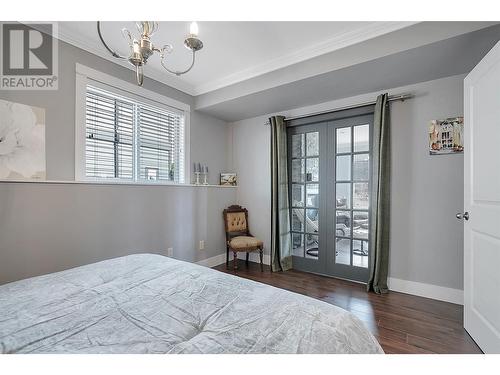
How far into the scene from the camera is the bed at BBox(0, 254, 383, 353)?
0.77m

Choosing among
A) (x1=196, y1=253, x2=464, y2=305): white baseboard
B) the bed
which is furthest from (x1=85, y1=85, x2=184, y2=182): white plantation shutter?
(x1=196, y1=253, x2=464, y2=305): white baseboard

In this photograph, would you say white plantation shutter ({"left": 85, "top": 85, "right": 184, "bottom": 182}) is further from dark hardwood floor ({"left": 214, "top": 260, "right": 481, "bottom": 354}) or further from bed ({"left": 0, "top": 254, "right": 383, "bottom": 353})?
dark hardwood floor ({"left": 214, "top": 260, "right": 481, "bottom": 354})

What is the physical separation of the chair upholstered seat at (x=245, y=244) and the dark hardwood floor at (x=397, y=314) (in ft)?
1.21

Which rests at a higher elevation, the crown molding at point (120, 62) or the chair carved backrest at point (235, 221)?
the crown molding at point (120, 62)

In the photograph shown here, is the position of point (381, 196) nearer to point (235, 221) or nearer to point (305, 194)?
point (305, 194)

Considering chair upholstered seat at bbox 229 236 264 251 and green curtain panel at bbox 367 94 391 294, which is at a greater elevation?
green curtain panel at bbox 367 94 391 294

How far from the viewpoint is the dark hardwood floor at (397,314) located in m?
1.71

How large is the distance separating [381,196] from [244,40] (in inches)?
85.1

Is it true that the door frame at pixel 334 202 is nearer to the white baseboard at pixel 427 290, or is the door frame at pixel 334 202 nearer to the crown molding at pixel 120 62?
the white baseboard at pixel 427 290

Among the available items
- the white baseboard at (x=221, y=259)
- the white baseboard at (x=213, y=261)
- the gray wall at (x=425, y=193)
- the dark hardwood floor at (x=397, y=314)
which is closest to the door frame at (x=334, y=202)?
the dark hardwood floor at (x=397, y=314)

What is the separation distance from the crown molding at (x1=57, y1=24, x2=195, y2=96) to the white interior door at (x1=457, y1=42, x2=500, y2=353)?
295 centimetres
